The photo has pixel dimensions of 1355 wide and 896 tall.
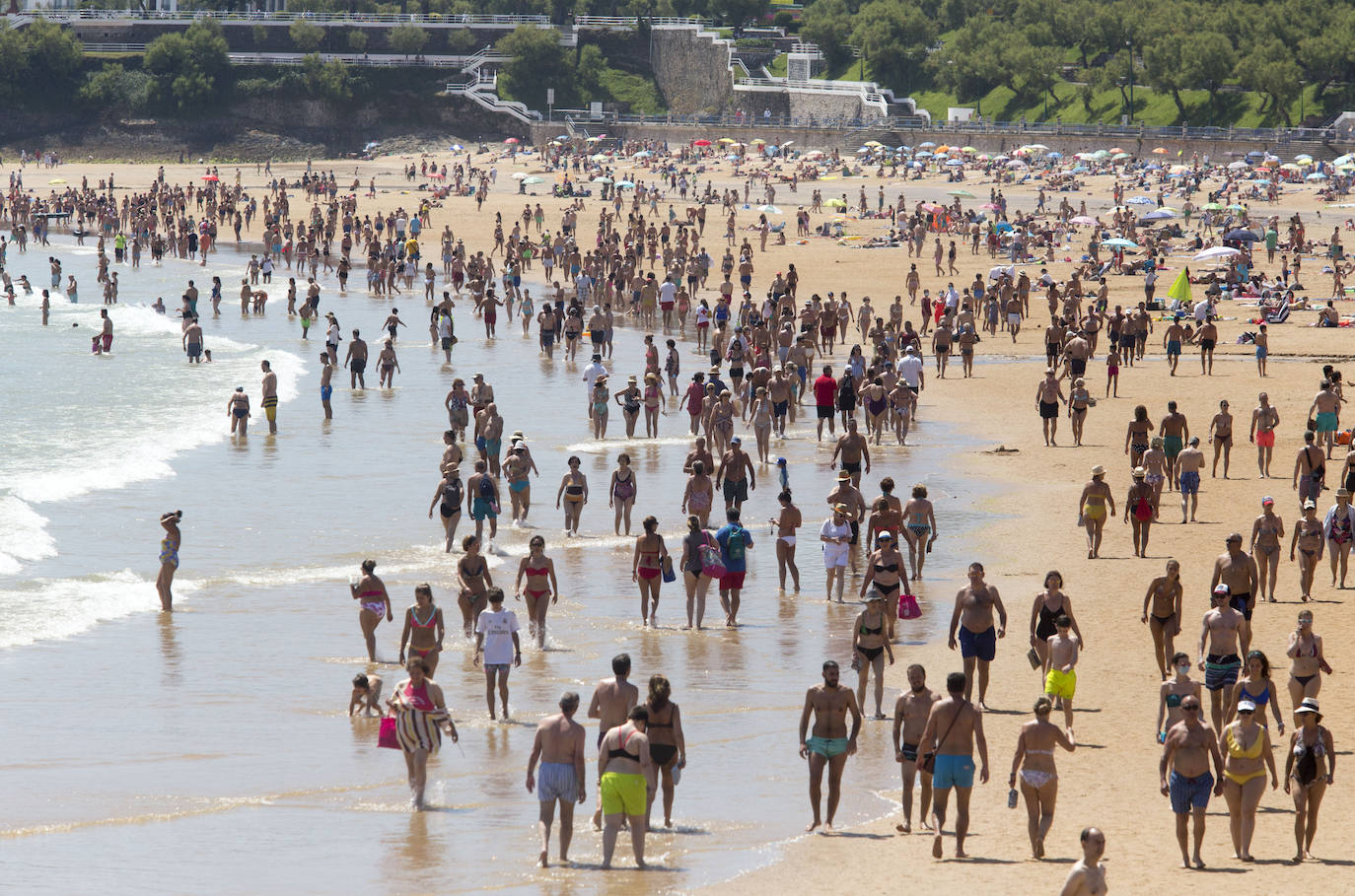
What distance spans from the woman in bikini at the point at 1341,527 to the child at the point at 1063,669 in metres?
4.17

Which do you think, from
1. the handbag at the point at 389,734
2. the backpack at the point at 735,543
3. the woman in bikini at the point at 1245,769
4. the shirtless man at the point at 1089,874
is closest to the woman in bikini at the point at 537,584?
the backpack at the point at 735,543

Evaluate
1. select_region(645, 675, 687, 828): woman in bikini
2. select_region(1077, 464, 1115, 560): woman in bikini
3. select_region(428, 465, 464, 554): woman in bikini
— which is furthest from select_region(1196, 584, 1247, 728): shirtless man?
select_region(428, 465, 464, 554): woman in bikini

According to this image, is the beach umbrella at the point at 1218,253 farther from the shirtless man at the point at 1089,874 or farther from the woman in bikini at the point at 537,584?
the shirtless man at the point at 1089,874

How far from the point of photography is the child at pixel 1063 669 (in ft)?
34.1

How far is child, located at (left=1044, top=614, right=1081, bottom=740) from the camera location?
10.4 m

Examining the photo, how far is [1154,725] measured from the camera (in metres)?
10.8

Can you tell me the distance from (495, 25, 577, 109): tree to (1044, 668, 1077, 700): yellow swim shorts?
78562 mm

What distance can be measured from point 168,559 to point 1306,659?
9.15m

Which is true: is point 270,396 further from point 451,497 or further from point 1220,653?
point 1220,653

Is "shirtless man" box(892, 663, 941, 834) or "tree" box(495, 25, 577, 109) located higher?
"tree" box(495, 25, 577, 109)

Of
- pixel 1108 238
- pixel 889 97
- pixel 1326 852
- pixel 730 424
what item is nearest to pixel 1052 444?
pixel 730 424

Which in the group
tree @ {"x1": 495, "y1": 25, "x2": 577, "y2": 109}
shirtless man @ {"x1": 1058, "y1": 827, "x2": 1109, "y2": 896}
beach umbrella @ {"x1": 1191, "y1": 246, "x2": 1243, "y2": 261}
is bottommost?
shirtless man @ {"x1": 1058, "y1": 827, "x2": 1109, "y2": 896}

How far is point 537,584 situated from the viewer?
12531 millimetres

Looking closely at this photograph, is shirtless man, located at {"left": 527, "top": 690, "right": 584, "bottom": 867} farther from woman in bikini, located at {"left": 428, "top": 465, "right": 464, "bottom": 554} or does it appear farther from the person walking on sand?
woman in bikini, located at {"left": 428, "top": 465, "right": 464, "bottom": 554}
